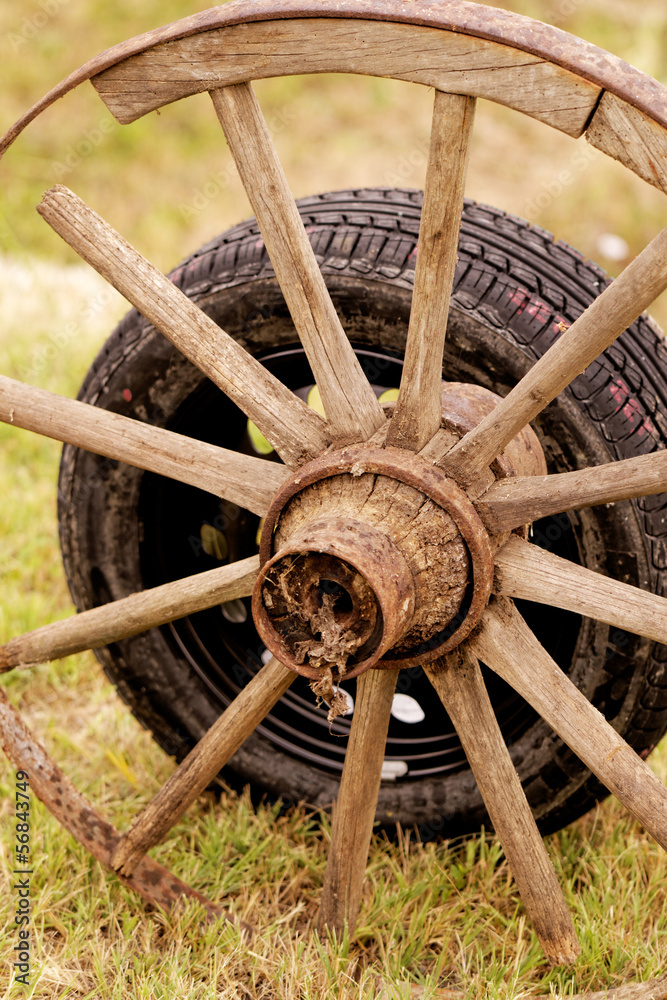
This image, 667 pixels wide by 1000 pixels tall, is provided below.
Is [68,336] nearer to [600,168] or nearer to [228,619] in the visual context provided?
[228,619]

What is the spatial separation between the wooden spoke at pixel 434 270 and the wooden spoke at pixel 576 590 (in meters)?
0.27

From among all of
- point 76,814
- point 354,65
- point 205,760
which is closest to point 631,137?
point 354,65

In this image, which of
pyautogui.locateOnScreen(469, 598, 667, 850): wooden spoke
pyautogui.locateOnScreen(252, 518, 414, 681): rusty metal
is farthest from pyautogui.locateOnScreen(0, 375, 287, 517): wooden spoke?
pyautogui.locateOnScreen(469, 598, 667, 850): wooden spoke

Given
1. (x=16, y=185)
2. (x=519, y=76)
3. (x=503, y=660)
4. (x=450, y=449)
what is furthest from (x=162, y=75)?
(x=16, y=185)

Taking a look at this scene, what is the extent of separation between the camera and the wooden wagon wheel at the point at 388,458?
1347 millimetres

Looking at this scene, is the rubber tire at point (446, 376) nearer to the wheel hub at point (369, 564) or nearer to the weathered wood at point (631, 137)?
the wheel hub at point (369, 564)

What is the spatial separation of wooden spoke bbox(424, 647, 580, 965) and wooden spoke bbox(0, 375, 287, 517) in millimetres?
466

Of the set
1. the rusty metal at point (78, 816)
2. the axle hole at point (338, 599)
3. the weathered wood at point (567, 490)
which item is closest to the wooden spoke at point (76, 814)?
the rusty metal at point (78, 816)

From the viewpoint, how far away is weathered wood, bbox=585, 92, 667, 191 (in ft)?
4.21

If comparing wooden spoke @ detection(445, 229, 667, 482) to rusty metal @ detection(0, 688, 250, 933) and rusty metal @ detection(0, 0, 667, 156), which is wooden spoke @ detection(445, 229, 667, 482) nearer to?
rusty metal @ detection(0, 0, 667, 156)

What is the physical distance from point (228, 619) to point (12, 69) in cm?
783

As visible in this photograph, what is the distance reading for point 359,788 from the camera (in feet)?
5.59

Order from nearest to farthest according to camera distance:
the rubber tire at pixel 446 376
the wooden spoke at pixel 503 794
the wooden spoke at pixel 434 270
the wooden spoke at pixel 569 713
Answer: the wooden spoke at pixel 434 270, the wooden spoke at pixel 569 713, the wooden spoke at pixel 503 794, the rubber tire at pixel 446 376

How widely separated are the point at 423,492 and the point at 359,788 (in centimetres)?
60
